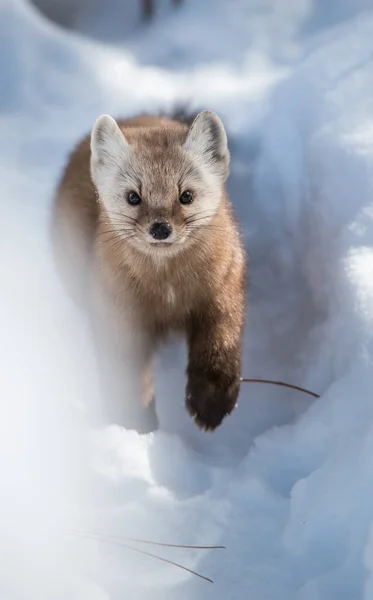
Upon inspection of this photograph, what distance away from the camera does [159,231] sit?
2.09m

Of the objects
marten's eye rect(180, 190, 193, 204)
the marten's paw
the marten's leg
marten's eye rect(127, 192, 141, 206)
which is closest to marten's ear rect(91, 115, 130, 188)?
marten's eye rect(127, 192, 141, 206)

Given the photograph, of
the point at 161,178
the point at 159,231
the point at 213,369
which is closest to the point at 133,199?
the point at 161,178

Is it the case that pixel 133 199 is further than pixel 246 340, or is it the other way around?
pixel 246 340

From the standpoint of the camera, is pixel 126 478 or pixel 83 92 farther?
pixel 83 92

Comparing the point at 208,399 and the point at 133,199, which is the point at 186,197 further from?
the point at 208,399

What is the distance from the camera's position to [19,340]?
8.84ft

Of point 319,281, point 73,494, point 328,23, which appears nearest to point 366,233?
point 319,281

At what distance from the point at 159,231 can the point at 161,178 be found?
0.21 meters

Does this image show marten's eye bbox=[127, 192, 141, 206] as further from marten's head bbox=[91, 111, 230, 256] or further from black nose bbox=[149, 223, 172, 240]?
black nose bbox=[149, 223, 172, 240]

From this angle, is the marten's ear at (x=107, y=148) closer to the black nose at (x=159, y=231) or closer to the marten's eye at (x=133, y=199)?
the marten's eye at (x=133, y=199)

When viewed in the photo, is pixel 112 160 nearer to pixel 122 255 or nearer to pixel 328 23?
pixel 122 255

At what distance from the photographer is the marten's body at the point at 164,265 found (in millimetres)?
2244

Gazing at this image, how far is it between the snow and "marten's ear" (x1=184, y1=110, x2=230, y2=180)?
486mm

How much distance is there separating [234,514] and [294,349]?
2.68 ft
